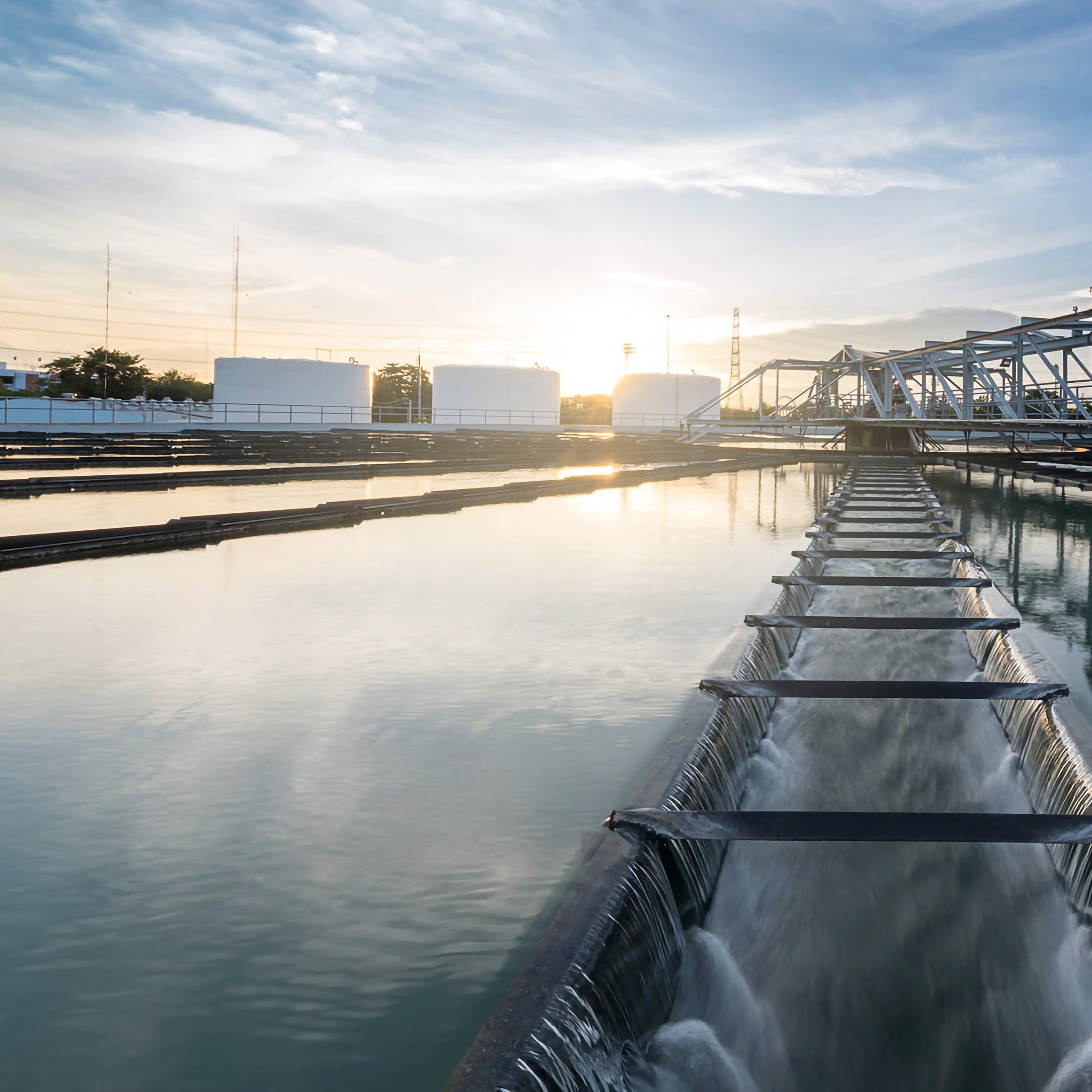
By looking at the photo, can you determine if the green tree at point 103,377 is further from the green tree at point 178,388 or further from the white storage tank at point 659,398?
the white storage tank at point 659,398

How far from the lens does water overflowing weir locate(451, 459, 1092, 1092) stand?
219 centimetres

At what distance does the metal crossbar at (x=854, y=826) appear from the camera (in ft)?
8.73

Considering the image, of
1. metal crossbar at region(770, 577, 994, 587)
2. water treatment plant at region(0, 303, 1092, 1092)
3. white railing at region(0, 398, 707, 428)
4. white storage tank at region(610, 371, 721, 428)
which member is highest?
white storage tank at region(610, 371, 721, 428)

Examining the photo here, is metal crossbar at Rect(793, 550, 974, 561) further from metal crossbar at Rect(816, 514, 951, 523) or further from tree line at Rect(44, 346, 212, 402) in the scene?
tree line at Rect(44, 346, 212, 402)

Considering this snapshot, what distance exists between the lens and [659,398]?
68.8 metres

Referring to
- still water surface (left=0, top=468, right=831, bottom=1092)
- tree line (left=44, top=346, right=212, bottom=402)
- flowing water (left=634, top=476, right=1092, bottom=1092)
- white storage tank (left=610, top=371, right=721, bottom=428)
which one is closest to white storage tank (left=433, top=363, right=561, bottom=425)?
white storage tank (left=610, top=371, right=721, bottom=428)

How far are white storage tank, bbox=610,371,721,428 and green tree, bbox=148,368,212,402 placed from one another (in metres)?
44.0

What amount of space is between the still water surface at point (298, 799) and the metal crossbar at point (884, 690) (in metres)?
0.36

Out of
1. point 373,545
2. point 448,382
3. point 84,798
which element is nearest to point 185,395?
point 448,382

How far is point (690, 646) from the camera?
5680 mm

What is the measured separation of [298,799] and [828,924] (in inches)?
67.5

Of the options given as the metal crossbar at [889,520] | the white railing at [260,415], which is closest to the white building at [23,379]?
the white railing at [260,415]

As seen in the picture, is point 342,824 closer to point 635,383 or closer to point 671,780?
point 671,780

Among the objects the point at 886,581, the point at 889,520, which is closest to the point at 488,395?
the point at 889,520
